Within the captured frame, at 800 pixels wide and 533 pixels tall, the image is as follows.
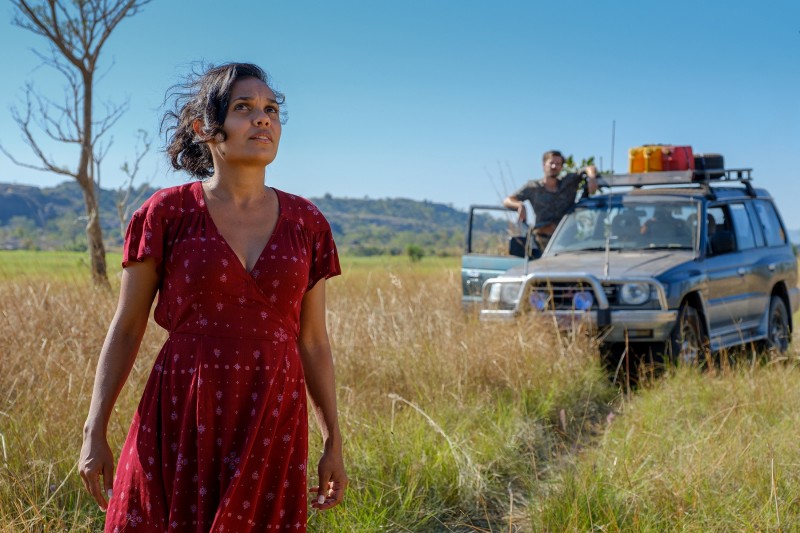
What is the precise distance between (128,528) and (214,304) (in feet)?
1.93

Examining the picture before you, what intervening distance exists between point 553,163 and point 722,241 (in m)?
2.04

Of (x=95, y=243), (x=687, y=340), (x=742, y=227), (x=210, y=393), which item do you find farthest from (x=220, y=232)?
(x=95, y=243)

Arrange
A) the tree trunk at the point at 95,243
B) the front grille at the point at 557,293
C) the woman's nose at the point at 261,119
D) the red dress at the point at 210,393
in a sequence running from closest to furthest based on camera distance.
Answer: the red dress at the point at 210,393, the woman's nose at the point at 261,119, the front grille at the point at 557,293, the tree trunk at the point at 95,243

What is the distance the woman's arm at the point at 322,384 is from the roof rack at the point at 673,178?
7.22 m

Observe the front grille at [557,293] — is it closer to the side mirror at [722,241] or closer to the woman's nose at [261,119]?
the side mirror at [722,241]

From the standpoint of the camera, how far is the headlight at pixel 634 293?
8.10 m

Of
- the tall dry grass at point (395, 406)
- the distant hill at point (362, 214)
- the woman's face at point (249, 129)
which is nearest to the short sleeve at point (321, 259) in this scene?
the woman's face at point (249, 129)

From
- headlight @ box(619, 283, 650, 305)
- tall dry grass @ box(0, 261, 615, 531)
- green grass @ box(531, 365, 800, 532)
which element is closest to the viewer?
green grass @ box(531, 365, 800, 532)

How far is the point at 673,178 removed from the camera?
9.78 meters

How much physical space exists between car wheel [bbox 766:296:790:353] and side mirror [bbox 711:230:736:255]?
1.68 m

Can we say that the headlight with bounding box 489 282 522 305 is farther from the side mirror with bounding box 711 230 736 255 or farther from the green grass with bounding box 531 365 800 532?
the green grass with bounding box 531 365 800 532

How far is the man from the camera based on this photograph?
33.3ft

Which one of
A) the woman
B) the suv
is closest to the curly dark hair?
the woman

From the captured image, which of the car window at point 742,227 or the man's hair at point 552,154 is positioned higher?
the man's hair at point 552,154
